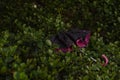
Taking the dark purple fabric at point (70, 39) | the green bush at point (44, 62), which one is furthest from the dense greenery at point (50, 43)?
the dark purple fabric at point (70, 39)

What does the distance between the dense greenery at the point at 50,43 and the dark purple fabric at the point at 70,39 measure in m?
0.11

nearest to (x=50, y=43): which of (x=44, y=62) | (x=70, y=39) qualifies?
(x=44, y=62)

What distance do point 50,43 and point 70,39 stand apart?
1.86 feet

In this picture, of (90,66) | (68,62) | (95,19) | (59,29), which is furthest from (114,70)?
(95,19)

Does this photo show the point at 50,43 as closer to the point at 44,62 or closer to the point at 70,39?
the point at 44,62

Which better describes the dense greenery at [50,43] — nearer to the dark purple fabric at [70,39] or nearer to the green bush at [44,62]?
the green bush at [44,62]

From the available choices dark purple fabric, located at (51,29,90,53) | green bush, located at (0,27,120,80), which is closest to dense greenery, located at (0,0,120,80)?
green bush, located at (0,27,120,80)

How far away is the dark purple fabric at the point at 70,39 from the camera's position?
13.8 ft

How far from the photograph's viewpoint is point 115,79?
4.17 meters

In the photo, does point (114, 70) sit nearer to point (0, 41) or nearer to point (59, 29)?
point (59, 29)

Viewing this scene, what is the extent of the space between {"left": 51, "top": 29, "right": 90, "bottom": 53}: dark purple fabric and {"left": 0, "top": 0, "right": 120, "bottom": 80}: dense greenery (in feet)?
0.36

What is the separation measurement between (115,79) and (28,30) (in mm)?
1327

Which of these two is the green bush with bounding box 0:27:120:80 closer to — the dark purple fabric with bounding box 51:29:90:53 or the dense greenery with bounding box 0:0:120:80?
the dense greenery with bounding box 0:0:120:80

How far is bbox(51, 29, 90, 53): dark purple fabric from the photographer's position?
421 cm
